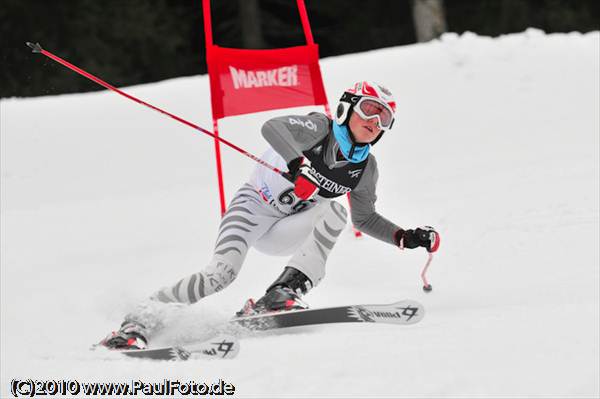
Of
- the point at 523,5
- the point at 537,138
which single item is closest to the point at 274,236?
the point at 537,138

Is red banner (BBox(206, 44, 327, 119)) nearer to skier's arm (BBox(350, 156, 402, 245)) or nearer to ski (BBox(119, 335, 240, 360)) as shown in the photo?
skier's arm (BBox(350, 156, 402, 245))

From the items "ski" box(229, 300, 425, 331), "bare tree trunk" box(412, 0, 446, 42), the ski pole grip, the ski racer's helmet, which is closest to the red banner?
the ski pole grip

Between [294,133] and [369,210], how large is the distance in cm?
57

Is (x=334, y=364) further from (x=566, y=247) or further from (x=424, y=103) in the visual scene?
(x=424, y=103)

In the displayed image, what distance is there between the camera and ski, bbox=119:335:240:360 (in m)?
3.52

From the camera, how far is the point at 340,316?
13.4ft

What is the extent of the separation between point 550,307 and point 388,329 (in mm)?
915

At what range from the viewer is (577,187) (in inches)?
260

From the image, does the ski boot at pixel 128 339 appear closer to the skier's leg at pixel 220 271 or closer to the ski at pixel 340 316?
the skier's leg at pixel 220 271

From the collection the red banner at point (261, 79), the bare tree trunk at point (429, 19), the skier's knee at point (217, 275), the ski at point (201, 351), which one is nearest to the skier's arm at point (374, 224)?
the skier's knee at point (217, 275)

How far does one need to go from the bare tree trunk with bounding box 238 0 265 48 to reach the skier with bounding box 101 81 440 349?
35.3ft

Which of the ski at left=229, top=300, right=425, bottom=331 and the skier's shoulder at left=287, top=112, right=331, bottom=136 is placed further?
the skier's shoulder at left=287, top=112, right=331, bottom=136

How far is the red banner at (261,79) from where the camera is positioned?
253 inches

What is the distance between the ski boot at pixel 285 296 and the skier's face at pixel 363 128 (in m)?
0.74
